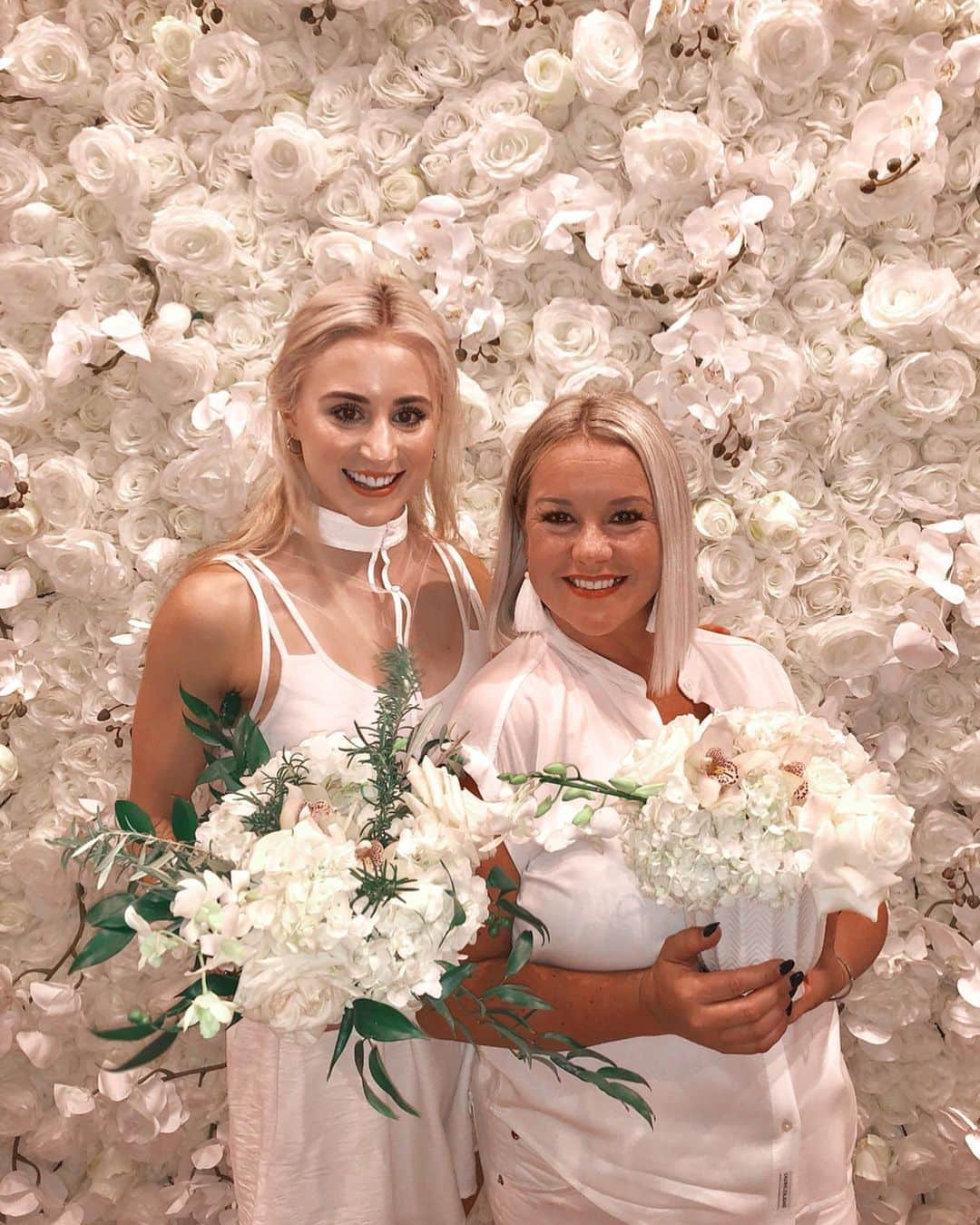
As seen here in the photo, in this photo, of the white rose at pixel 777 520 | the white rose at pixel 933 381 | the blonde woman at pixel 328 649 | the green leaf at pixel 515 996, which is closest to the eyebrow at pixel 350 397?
the blonde woman at pixel 328 649

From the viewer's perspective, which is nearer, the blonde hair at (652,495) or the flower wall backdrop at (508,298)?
the blonde hair at (652,495)

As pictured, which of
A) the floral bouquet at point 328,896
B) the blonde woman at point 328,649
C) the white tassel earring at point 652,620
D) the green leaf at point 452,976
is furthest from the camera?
the blonde woman at point 328,649

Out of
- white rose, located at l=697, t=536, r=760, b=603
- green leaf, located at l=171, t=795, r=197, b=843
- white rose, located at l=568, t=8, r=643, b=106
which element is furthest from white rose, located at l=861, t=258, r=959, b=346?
green leaf, located at l=171, t=795, r=197, b=843

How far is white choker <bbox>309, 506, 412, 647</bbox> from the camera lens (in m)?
2.07

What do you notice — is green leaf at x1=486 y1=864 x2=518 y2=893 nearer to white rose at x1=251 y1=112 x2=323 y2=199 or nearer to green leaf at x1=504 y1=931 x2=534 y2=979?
green leaf at x1=504 y1=931 x2=534 y2=979

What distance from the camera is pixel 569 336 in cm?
239

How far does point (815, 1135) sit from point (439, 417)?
1.32 m

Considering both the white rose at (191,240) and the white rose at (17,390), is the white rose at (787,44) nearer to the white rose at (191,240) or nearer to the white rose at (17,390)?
the white rose at (191,240)

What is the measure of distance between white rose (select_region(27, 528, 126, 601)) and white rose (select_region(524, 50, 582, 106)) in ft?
4.07

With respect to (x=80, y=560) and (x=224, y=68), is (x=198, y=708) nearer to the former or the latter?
(x=80, y=560)

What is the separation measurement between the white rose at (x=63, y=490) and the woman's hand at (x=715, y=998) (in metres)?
1.46

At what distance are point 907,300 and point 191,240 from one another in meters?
1.41

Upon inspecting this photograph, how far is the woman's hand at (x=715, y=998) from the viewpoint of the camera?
1631 mm

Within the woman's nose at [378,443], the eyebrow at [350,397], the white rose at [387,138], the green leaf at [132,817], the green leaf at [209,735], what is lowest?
the green leaf at [209,735]
